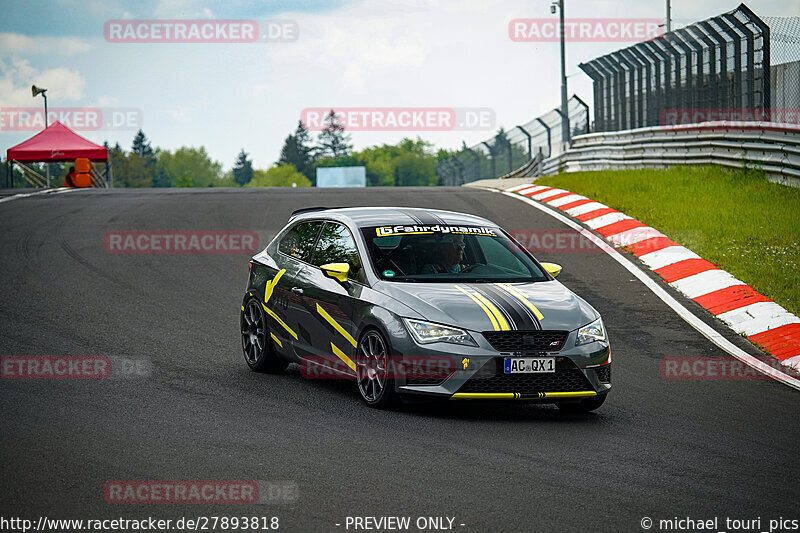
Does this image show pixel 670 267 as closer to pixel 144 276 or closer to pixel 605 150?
pixel 144 276

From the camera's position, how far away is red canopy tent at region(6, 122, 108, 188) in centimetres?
3672

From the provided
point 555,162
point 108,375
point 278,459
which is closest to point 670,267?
point 108,375

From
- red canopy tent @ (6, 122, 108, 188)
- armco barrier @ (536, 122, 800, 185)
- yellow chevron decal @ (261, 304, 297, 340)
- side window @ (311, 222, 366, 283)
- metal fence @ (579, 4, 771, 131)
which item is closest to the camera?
side window @ (311, 222, 366, 283)

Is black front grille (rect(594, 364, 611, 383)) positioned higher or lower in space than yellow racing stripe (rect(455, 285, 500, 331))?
lower

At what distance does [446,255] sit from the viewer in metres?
8.58

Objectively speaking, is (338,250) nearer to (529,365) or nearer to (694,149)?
(529,365)

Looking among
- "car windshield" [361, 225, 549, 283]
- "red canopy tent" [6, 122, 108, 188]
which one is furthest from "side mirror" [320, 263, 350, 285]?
"red canopy tent" [6, 122, 108, 188]

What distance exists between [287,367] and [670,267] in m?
6.29

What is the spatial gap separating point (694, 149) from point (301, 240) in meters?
13.7

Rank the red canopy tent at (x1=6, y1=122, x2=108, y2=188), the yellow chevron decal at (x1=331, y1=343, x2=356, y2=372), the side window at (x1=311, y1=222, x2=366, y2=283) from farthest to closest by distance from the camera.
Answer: the red canopy tent at (x1=6, y1=122, x2=108, y2=188)
the side window at (x1=311, y1=222, x2=366, y2=283)
the yellow chevron decal at (x1=331, y1=343, x2=356, y2=372)

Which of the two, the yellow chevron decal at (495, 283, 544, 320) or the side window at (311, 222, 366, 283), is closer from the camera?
the yellow chevron decal at (495, 283, 544, 320)

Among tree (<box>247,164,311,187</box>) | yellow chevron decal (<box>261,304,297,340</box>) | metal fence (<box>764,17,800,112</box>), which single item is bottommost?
tree (<box>247,164,311,187</box>)

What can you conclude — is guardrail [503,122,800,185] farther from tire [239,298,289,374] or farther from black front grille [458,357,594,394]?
black front grille [458,357,594,394]

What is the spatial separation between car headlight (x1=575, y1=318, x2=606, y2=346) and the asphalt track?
1.88 feet
